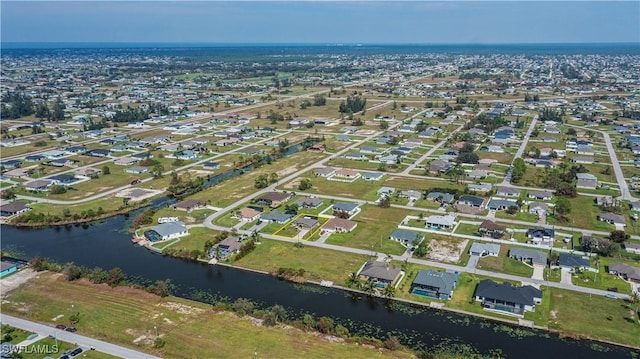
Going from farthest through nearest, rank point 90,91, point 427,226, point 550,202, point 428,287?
point 90,91 → point 550,202 → point 427,226 → point 428,287

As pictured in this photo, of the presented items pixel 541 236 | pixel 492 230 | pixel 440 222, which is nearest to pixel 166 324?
pixel 440 222

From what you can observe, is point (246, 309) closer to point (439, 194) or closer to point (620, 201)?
point (439, 194)

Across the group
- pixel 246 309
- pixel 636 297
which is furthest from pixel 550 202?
pixel 246 309

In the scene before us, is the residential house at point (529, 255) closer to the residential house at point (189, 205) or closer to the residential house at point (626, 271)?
the residential house at point (626, 271)

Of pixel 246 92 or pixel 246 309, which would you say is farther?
pixel 246 92

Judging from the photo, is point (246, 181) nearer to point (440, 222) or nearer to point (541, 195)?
point (440, 222)

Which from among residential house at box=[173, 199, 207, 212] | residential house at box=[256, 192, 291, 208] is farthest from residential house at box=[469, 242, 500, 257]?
residential house at box=[173, 199, 207, 212]
